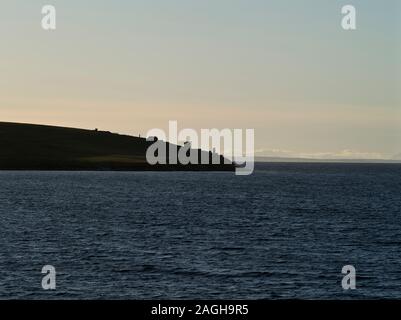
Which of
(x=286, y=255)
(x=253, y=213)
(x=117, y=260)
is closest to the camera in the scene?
(x=117, y=260)

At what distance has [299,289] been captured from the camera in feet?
139

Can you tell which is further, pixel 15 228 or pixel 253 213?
pixel 253 213

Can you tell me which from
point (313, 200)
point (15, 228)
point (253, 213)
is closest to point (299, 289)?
point (15, 228)

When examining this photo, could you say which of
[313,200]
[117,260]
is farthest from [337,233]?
[313,200]

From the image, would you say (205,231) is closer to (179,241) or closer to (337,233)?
(179,241)

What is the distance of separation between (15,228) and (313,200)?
78200 millimetres

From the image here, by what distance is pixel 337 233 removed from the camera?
77938 mm
